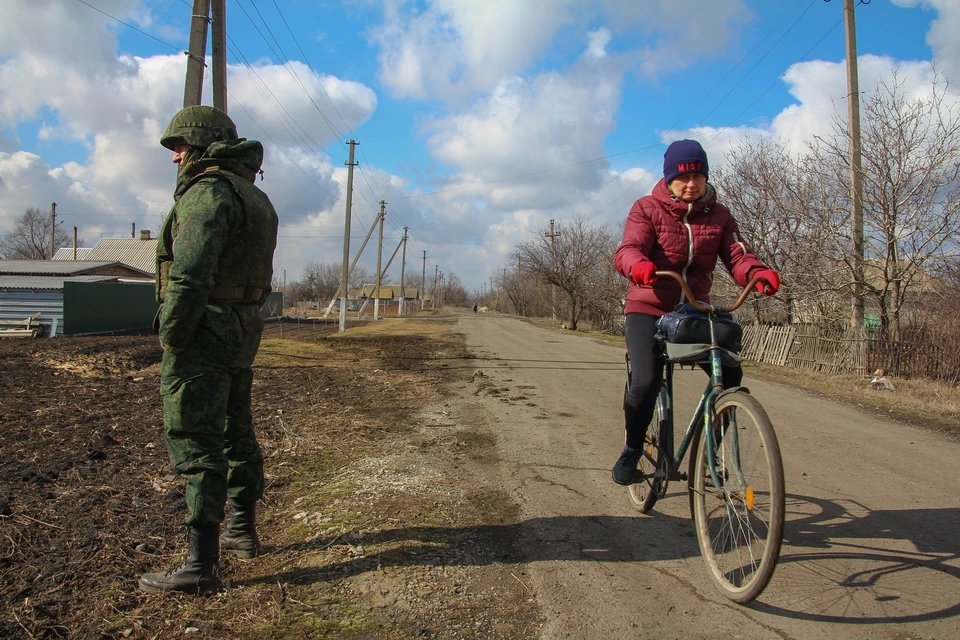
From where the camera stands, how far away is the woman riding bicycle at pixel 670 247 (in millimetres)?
2918

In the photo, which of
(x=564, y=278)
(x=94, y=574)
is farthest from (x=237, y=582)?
(x=564, y=278)

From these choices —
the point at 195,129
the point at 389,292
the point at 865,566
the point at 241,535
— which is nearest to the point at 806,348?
the point at 865,566

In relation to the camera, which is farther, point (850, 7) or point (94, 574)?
point (850, 7)

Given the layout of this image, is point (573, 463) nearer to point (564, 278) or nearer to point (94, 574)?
point (94, 574)

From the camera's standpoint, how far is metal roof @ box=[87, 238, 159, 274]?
49406 millimetres

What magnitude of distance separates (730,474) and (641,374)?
2.15ft

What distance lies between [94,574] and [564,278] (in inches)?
1469

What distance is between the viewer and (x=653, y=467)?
3.21 metres

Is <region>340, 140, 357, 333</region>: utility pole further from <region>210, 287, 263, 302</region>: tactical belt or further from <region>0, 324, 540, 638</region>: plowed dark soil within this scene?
<region>210, 287, 263, 302</region>: tactical belt

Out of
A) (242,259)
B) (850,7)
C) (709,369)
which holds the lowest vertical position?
(709,369)

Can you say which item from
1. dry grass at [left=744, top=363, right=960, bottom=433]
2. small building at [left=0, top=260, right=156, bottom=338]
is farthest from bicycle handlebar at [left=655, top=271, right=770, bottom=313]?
small building at [left=0, top=260, right=156, bottom=338]

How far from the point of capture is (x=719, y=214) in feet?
9.88

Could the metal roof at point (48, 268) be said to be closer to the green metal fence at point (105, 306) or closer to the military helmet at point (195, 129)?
the green metal fence at point (105, 306)

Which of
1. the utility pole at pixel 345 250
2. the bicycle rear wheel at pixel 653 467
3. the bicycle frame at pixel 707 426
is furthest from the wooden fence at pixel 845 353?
the utility pole at pixel 345 250
